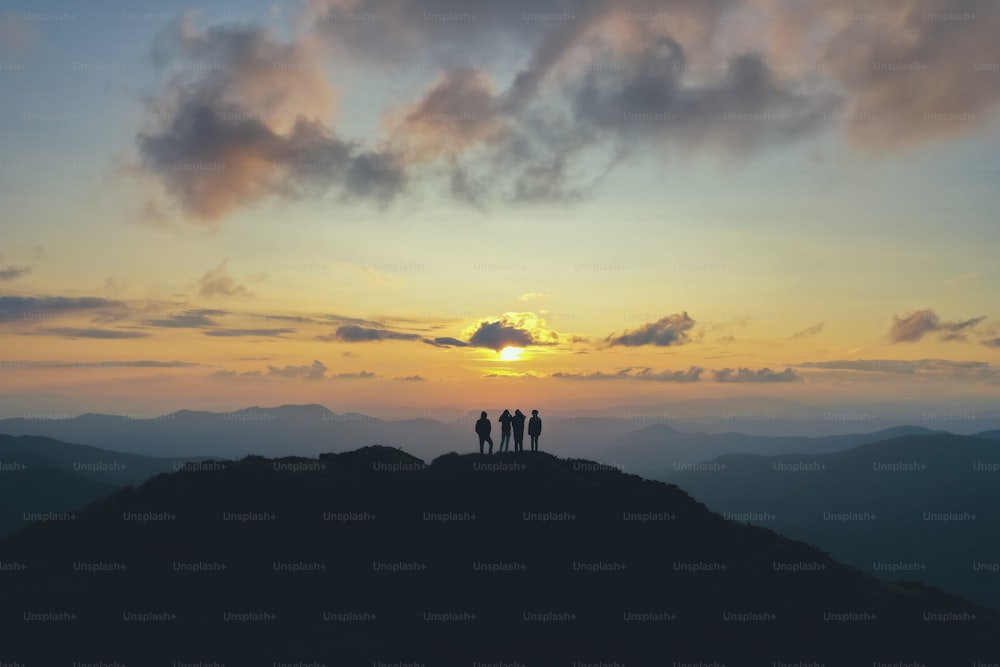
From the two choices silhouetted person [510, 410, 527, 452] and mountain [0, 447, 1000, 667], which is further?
silhouetted person [510, 410, 527, 452]

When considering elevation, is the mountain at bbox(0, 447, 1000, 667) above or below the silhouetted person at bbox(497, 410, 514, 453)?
below

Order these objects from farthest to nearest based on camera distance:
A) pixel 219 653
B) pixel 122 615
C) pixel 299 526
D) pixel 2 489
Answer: pixel 2 489
pixel 299 526
pixel 122 615
pixel 219 653

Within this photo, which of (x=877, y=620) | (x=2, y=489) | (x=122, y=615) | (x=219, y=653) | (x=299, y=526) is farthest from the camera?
(x=2, y=489)

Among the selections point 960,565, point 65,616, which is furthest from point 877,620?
point 960,565

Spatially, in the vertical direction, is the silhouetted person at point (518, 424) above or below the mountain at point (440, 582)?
above

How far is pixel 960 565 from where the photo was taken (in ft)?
620

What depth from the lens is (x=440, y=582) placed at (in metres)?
35.7

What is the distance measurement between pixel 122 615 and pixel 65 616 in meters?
2.29

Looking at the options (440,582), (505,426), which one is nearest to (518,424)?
(505,426)

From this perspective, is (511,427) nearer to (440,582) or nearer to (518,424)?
(518,424)

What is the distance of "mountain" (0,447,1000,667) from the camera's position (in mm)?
30156

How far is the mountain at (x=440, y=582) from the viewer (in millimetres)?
30156

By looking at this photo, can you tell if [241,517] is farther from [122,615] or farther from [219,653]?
[219,653]

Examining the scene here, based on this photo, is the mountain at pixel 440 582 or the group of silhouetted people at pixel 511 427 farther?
the group of silhouetted people at pixel 511 427
